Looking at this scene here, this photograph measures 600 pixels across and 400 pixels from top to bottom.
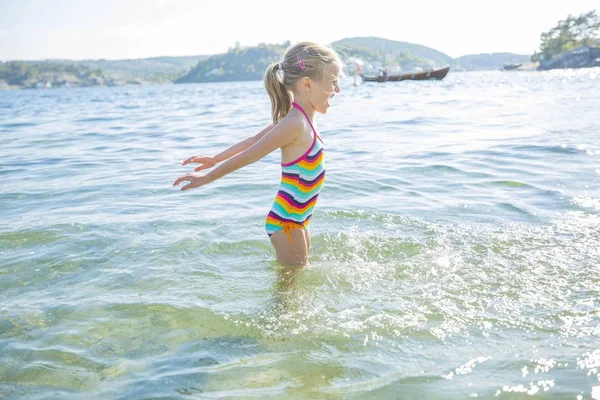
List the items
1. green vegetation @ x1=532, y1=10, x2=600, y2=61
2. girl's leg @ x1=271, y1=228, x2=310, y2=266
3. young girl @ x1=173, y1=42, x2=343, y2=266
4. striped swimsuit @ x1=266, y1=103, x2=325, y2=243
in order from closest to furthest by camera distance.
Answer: young girl @ x1=173, y1=42, x2=343, y2=266 → striped swimsuit @ x1=266, y1=103, x2=325, y2=243 → girl's leg @ x1=271, y1=228, x2=310, y2=266 → green vegetation @ x1=532, y1=10, x2=600, y2=61

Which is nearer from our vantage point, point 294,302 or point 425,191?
point 294,302

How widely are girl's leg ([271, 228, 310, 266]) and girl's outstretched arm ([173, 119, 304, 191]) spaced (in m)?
0.72

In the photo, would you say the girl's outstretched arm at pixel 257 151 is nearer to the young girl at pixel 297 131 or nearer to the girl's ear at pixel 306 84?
the young girl at pixel 297 131

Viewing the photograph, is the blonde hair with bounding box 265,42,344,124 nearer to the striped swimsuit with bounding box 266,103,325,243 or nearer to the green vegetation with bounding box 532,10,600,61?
the striped swimsuit with bounding box 266,103,325,243

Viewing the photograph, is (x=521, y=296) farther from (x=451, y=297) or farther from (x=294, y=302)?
(x=294, y=302)

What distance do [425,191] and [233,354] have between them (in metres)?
4.56

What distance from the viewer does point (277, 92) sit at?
394 cm

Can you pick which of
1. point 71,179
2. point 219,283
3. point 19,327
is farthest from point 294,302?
point 71,179

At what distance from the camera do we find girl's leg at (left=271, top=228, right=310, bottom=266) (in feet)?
13.3

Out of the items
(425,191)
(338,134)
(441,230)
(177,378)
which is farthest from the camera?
(338,134)

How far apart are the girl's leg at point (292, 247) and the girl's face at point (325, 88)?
37.6 inches

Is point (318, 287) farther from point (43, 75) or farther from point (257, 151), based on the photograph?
point (43, 75)

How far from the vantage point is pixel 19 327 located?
340cm

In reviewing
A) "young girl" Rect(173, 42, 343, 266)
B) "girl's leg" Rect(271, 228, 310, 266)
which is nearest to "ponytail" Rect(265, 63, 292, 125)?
"young girl" Rect(173, 42, 343, 266)
